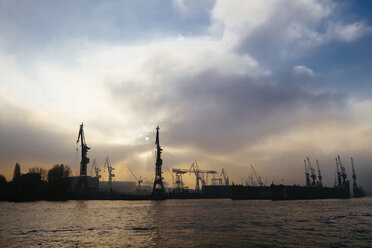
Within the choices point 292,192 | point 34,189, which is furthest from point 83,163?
point 292,192

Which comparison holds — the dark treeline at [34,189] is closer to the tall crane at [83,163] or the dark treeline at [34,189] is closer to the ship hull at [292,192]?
the tall crane at [83,163]

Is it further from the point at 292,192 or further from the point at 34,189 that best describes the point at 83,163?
the point at 292,192

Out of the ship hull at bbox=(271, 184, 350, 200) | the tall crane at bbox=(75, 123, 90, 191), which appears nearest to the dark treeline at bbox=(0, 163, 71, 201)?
the tall crane at bbox=(75, 123, 90, 191)

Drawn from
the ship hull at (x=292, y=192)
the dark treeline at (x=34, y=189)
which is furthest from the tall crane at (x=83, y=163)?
the ship hull at (x=292, y=192)

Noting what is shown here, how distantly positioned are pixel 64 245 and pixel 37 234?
30.2 feet

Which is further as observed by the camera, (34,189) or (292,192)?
(292,192)

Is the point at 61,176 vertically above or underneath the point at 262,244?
above

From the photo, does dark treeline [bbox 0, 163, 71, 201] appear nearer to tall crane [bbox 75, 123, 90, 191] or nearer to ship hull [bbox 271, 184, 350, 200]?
tall crane [bbox 75, 123, 90, 191]

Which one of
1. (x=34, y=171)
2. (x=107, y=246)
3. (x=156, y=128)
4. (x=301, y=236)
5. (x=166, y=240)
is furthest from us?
(x=34, y=171)

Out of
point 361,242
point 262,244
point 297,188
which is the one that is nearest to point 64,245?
point 262,244

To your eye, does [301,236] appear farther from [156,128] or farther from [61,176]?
[61,176]

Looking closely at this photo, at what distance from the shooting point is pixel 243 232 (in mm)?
32688

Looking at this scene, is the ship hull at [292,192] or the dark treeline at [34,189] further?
the ship hull at [292,192]

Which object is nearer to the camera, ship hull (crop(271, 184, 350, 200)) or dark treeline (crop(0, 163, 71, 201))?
dark treeline (crop(0, 163, 71, 201))
